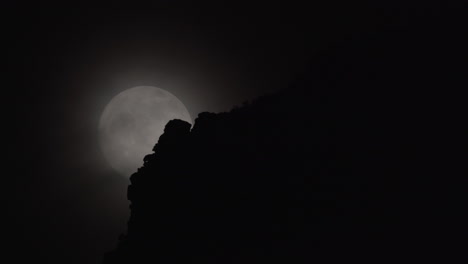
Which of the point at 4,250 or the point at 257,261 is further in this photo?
the point at 4,250

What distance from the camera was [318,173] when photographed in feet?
77.9

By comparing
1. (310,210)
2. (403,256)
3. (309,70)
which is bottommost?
(403,256)

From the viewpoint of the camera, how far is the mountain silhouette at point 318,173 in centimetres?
1864

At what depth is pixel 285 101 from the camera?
31828 mm

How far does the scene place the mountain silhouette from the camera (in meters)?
18.6

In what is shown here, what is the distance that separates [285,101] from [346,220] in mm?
14292

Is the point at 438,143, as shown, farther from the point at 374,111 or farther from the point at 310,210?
the point at 310,210

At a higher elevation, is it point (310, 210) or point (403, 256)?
point (310, 210)

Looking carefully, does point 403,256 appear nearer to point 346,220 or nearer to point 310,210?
point 346,220

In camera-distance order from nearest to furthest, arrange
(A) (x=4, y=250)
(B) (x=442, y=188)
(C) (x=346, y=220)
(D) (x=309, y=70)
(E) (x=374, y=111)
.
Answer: (B) (x=442, y=188) → (C) (x=346, y=220) → (E) (x=374, y=111) → (D) (x=309, y=70) → (A) (x=4, y=250)

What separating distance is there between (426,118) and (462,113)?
196cm

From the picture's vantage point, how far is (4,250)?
162 metres

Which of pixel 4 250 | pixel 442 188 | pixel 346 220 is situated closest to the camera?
pixel 442 188

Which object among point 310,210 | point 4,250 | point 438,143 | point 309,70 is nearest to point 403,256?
point 310,210
